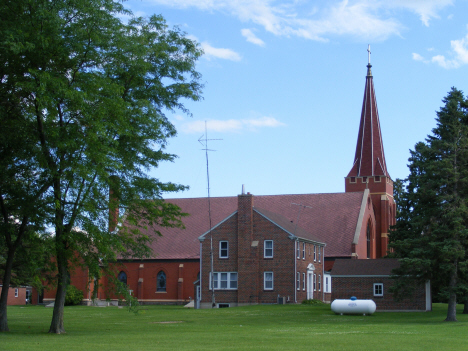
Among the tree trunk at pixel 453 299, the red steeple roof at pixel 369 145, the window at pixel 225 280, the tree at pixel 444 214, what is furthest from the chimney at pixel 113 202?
the red steeple roof at pixel 369 145

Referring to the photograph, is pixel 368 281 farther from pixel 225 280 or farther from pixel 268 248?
pixel 225 280

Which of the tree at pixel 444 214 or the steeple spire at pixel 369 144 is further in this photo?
the steeple spire at pixel 369 144

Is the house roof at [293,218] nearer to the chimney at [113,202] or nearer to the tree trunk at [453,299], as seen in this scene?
the tree trunk at [453,299]

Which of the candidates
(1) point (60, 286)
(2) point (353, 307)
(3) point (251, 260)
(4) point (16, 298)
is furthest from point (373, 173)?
(1) point (60, 286)

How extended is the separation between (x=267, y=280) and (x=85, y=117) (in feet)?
107

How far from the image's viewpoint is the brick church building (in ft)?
175

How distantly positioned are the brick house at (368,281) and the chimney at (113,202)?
1008 inches

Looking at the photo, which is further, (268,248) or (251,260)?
(268,248)

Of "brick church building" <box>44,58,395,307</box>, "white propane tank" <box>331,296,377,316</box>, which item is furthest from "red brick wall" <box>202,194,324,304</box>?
"white propane tank" <box>331,296,377,316</box>

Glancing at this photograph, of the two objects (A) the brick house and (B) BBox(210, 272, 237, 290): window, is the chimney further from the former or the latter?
(B) BBox(210, 272, 237, 290): window

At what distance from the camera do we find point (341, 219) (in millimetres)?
67062

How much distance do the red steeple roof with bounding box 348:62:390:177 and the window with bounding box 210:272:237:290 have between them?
86.2 ft

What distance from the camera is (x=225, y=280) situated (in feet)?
178

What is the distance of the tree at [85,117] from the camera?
917 inches
